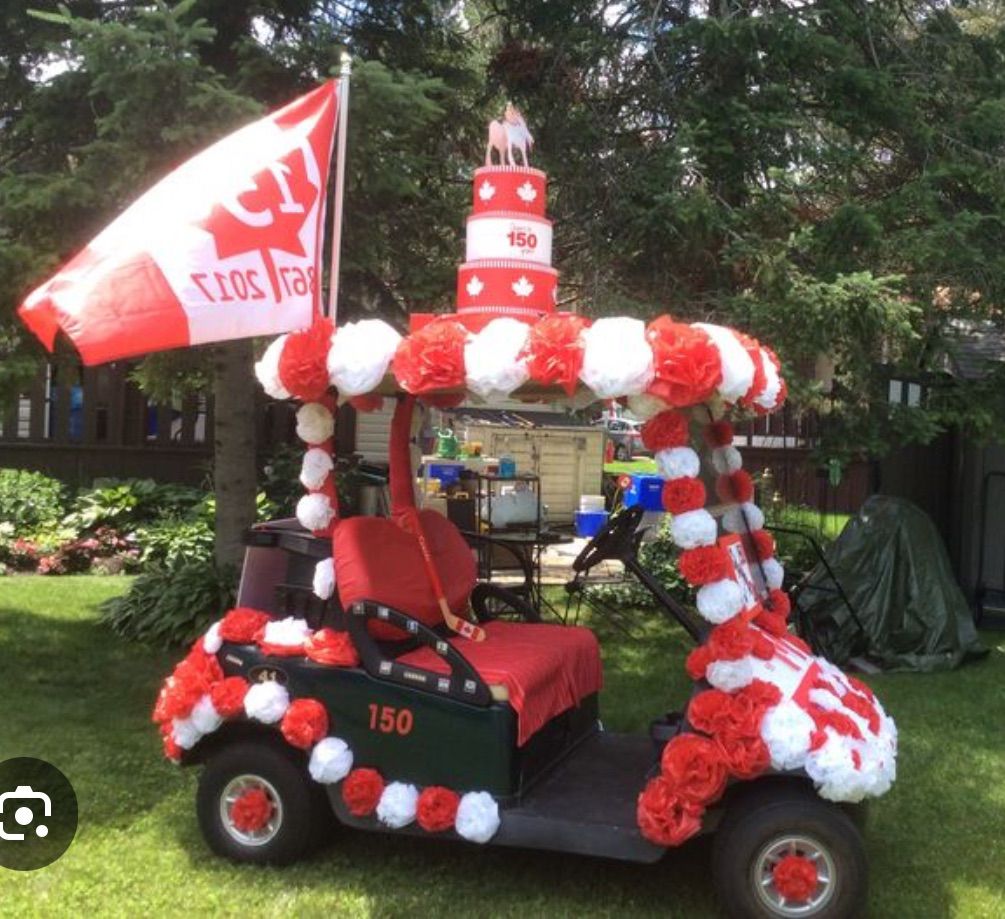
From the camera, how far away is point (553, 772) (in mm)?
4309

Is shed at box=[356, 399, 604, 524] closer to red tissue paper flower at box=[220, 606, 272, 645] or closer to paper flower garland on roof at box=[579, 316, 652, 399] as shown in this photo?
red tissue paper flower at box=[220, 606, 272, 645]

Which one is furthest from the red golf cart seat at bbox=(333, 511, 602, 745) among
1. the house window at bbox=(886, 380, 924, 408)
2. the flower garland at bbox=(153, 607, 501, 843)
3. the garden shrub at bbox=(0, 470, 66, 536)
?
the garden shrub at bbox=(0, 470, 66, 536)

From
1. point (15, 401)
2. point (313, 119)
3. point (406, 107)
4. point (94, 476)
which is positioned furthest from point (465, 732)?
point (94, 476)

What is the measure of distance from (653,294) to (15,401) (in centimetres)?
436

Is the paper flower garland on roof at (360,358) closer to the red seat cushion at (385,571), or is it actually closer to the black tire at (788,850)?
the red seat cushion at (385,571)

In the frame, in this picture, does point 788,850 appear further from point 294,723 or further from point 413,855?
point 294,723

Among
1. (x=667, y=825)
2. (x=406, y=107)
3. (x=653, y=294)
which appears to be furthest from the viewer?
(x=653, y=294)

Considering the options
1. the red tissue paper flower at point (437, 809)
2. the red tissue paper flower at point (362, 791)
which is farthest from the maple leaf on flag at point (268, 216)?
the red tissue paper flower at point (437, 809)

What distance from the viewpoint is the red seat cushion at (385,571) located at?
4164 millimetres

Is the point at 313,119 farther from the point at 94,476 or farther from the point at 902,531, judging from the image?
the point at 94,476

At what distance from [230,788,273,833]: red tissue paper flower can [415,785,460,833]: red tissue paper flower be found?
2.14ft

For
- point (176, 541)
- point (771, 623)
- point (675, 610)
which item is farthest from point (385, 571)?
point (176, 541)

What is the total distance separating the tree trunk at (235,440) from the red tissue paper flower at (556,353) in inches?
185

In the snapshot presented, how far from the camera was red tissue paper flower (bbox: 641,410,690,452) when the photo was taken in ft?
12.2
